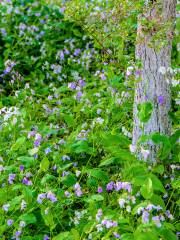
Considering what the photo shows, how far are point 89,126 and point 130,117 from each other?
0.32m

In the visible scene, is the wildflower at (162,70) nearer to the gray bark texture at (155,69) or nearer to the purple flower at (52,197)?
the gray bark texture at (155,69)

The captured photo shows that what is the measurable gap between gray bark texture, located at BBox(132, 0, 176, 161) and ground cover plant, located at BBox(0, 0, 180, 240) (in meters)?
0.08

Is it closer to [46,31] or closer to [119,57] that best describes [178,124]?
[119,57]

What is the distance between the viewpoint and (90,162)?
4129 millimetres

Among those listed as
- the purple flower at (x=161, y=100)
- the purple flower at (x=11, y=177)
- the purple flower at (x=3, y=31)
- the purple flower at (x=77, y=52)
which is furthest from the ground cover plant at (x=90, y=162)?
the purple flower at (x=3, y=31)

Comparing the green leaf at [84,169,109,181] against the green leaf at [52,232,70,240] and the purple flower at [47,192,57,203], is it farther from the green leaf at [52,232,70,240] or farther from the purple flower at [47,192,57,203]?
the green leaf at [52,232,70,240]

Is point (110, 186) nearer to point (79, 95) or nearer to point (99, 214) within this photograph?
point (99, 214)

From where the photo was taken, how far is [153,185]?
328cm

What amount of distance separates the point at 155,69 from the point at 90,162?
2.71 feet

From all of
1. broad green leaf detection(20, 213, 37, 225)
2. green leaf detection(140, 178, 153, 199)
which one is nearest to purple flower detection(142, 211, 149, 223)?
green leaf detection(140, 178, 153, 199)

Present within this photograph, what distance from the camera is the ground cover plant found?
128 inches

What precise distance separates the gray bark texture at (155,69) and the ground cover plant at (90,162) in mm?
80

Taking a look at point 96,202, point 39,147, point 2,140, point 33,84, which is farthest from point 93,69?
point 96,202

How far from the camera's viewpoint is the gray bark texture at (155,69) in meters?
3.57
